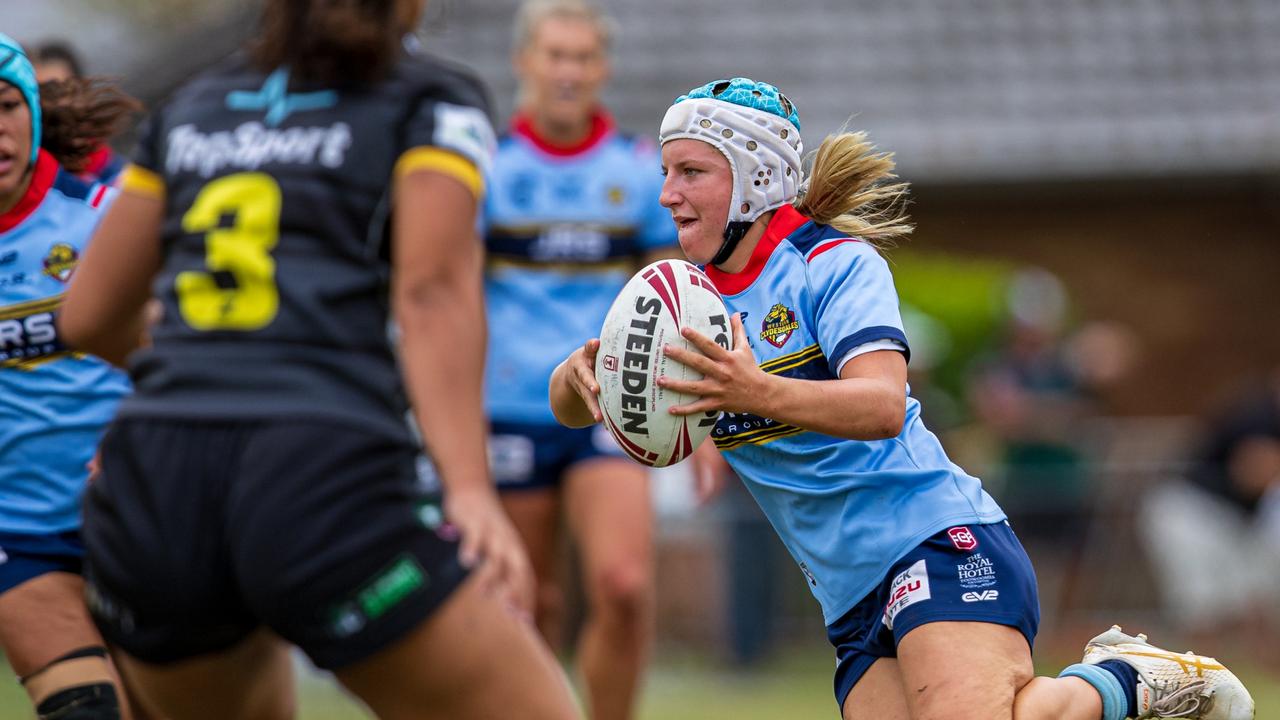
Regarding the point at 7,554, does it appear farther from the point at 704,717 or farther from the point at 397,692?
the point at 704,717

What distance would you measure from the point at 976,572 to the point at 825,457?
1.54 feet

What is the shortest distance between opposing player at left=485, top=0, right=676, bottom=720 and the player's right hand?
2.68 m

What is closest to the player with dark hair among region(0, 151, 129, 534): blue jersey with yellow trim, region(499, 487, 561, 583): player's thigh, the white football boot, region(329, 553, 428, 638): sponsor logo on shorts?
region(0, 151, 129, 534): blue jersey with yellow trim

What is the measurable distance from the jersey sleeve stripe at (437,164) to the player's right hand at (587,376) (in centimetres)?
58

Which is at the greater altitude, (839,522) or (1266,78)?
(839,522)

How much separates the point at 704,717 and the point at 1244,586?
4.69 metres

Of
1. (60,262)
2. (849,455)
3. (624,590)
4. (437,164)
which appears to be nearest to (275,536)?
(437,164)

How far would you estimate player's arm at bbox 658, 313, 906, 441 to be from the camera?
3873 mm

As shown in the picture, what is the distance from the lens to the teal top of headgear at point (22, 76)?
482cm

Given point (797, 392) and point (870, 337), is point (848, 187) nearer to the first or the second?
point (870, 337)

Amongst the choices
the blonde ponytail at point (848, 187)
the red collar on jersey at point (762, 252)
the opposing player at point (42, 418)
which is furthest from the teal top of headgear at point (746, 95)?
the opposing player at point (42, 418)

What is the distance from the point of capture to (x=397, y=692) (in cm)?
372

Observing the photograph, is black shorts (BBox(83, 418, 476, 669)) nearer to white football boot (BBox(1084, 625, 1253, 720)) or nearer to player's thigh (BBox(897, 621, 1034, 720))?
player's thigh (BBox(897, 621, 1034, 720))

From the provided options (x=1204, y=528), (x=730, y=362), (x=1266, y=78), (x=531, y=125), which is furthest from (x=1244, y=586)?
(x=730, y=362)
